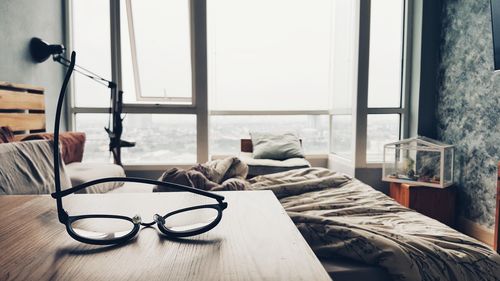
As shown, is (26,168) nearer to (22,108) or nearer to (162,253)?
(162,253)

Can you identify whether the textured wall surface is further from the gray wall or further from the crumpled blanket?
the gray wall

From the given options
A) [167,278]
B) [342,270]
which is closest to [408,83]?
[342,270]

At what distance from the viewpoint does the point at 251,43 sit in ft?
14.5

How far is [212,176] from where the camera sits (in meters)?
1.77

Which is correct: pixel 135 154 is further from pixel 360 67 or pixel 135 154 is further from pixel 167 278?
pixel 167 278

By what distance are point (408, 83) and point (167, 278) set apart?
4.03m

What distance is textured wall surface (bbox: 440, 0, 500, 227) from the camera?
280 cm

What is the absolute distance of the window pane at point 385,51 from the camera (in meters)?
3.90

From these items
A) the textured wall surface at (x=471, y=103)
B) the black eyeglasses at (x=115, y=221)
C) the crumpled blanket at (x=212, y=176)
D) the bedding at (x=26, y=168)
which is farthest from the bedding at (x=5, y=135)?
the textured wall surface at (x=471, y=103)

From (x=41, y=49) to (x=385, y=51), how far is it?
3.55 m

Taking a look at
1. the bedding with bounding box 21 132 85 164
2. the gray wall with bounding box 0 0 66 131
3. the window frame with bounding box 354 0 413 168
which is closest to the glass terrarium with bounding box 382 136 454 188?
the window frame with bounding box 354 0 413 168

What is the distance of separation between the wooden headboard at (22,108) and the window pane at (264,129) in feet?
6.29

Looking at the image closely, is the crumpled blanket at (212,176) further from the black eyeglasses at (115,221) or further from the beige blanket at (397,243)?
the black eyeglasses at (115,221)

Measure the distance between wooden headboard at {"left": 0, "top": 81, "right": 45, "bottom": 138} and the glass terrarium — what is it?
10.7ft
